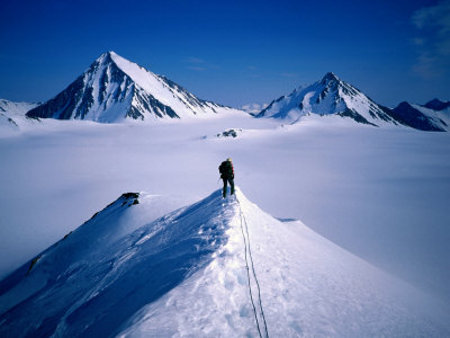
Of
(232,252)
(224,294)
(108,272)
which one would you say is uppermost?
(232,252)

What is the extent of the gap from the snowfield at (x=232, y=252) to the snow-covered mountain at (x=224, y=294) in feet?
0.17

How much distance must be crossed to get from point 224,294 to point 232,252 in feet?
5.84

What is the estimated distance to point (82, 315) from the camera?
8922 mm

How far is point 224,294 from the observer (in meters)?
6.59

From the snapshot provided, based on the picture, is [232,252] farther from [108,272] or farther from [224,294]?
[108,272]

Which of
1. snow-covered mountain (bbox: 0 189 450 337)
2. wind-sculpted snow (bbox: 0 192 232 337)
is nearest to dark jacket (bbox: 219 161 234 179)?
snow-covered mountain (bbox: 0 189 450 337)

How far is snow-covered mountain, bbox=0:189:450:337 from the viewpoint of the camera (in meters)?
6.06

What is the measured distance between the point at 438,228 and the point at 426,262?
9737 mm

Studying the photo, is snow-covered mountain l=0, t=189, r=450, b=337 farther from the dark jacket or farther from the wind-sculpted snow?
the dark jacket

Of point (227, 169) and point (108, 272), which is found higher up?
point (227, 169)

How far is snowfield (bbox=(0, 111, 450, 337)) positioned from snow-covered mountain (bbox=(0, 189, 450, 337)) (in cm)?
5

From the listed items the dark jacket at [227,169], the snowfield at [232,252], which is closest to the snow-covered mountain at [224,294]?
the snowfield at [232,252]

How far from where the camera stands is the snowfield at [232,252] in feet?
22.2

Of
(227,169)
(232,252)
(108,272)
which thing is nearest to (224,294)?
(232,252)
